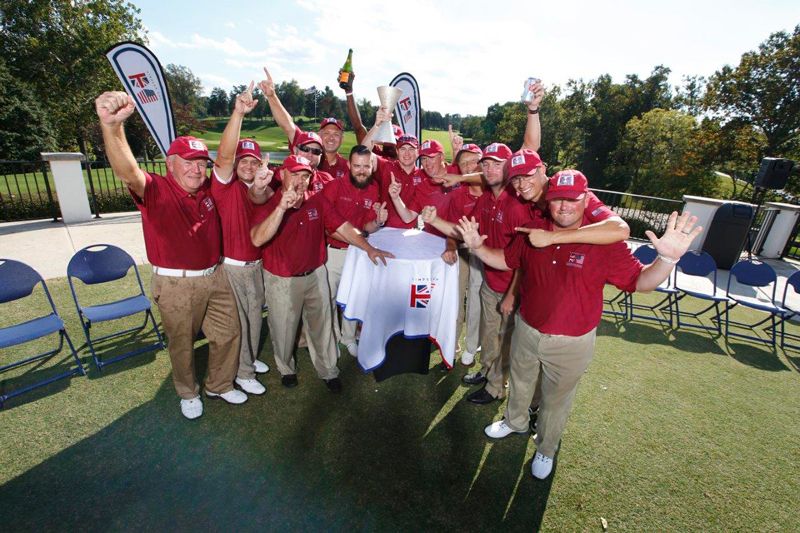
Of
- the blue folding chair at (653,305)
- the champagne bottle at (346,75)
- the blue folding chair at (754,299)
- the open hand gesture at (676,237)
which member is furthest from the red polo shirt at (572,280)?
the champagne bottle at (346,75)

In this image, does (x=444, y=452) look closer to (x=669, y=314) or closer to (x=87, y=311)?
(x=87, y=311)

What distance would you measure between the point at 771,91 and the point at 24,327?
3152cm

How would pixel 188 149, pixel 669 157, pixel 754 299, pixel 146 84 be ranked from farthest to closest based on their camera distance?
pixel 669 157
pixel 146 84
pixel 754 299
pixel 188 149

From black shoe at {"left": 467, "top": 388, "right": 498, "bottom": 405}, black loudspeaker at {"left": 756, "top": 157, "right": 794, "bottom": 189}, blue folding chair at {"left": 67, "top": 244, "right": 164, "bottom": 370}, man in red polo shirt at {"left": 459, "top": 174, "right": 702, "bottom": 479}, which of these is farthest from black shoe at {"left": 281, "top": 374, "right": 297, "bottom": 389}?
black loudspeaker at {"left": 756, "top": 157, "right": 794, "bottom": 189}

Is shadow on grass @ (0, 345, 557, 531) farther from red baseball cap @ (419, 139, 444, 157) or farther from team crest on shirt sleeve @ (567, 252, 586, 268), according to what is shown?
red baseball cap @ (419, 139, 444, 157)

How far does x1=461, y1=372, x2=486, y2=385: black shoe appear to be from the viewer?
4.25m

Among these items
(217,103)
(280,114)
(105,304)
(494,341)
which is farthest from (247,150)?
(217,103)

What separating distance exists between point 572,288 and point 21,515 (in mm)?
4026

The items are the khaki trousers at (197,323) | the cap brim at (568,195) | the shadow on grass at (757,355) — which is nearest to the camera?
the cap brim at (568,195)

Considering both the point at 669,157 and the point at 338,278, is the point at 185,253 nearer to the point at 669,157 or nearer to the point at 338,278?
the point at 338,278

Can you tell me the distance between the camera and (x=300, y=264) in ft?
11.5

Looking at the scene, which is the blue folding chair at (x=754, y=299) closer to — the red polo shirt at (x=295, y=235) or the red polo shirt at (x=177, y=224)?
the red polo shirt at (x=295, y=235)

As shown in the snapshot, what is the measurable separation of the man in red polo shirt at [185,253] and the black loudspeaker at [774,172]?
13.7 m

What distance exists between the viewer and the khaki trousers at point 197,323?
3.08 meters
